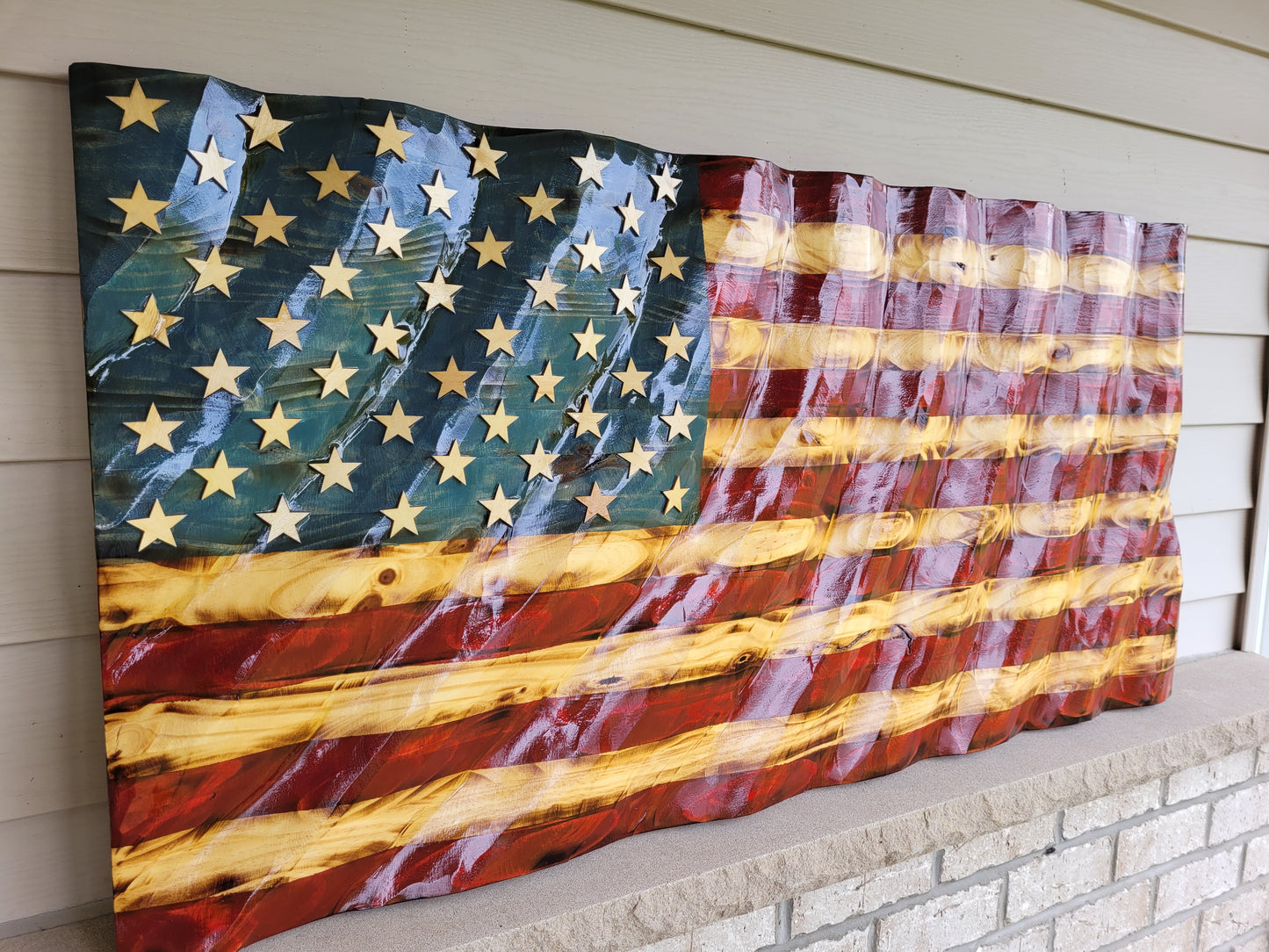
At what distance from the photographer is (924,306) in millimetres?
1050

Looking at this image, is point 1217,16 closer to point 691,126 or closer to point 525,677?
point 691,126

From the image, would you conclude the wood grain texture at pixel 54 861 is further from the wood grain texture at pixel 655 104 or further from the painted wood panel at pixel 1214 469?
the painted wood panel at pixel 1214 469

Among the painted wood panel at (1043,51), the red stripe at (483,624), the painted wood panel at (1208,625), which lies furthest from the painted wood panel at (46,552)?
the painted wood panel at (1208,625)

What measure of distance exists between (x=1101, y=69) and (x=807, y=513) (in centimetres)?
88

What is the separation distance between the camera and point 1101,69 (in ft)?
4.10

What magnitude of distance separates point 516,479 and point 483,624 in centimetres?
15

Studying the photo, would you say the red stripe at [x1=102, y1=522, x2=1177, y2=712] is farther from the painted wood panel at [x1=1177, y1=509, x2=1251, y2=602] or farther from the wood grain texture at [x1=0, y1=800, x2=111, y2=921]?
the painted wood panel at [x1=1177, y1=509, x2=1251, y2=602]

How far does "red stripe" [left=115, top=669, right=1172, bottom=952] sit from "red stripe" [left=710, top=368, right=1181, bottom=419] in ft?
1.47

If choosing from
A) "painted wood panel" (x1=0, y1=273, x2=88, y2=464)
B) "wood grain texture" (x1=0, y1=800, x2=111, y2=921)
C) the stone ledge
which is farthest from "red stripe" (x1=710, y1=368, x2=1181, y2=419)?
"wood grain texture" (x1=0, y1=800, x2=111, y2=921)

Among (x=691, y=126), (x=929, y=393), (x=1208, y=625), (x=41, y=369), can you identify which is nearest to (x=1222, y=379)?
(x=1208, y=625)

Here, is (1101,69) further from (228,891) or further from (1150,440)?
(228,891)

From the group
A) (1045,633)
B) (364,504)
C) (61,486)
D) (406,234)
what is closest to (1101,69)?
(1045,633)

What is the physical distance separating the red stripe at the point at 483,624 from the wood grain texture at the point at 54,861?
0.64 feet

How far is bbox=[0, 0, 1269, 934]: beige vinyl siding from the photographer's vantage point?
28.2 inches
